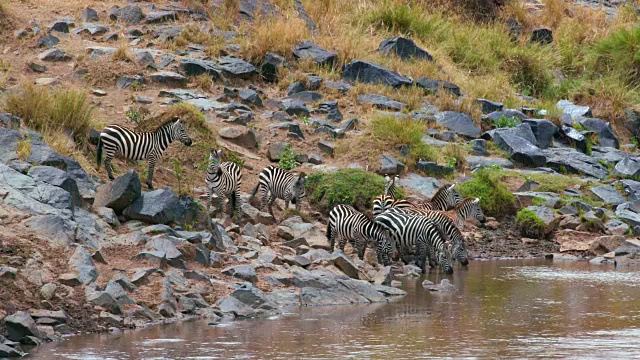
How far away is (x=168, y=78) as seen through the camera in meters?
20.5

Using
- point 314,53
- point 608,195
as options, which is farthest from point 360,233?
point 314,53

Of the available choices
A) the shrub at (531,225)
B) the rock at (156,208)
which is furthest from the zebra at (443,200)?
the rock at (156,208)

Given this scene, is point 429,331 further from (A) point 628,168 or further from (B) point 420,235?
(A) point 628,168

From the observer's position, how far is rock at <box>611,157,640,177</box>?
2075cm

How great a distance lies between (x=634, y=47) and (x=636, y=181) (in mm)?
7596

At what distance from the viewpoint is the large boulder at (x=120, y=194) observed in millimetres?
13094

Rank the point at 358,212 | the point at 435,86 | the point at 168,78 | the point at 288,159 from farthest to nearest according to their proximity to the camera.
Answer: the point at 435,86 → the point at 168,78 → the point at 288,159 → the point at 358,212

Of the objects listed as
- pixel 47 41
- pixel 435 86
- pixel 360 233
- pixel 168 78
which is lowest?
pixel 360 233

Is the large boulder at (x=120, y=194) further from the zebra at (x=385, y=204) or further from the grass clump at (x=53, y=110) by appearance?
the zebra at (x=385, y=204)

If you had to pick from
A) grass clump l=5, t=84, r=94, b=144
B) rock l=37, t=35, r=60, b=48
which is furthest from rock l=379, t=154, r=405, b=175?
rock l=37, t=35, r=60, b=48

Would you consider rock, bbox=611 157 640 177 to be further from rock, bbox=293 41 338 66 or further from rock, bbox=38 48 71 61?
rock, bbox=38 48 71 61

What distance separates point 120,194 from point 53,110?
3.92 metres

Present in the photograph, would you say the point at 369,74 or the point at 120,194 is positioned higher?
the point at 369,74

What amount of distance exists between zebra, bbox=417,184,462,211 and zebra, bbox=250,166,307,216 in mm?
2183
